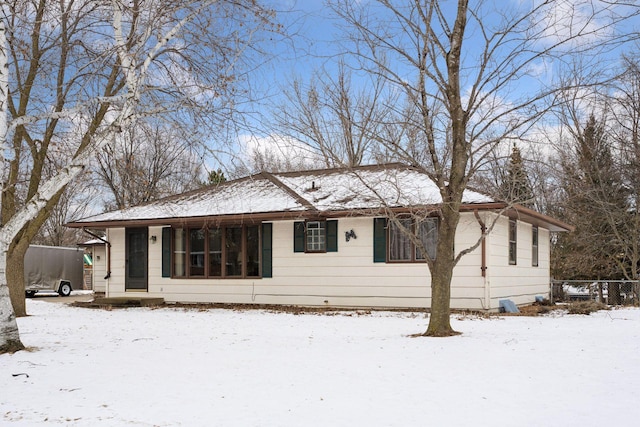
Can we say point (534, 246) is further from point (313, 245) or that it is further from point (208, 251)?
point (208, 251)

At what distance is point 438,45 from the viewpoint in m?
10.1

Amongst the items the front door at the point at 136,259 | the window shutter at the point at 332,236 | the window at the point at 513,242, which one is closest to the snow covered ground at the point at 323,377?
the window shutter at the point at 332,236

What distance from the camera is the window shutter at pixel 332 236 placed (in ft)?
52.8

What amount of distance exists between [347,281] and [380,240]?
138cm

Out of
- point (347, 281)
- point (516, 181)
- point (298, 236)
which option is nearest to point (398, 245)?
point (347, 281)

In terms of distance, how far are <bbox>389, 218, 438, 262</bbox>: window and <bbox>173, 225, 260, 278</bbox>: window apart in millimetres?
3844

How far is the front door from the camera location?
18.6 meters

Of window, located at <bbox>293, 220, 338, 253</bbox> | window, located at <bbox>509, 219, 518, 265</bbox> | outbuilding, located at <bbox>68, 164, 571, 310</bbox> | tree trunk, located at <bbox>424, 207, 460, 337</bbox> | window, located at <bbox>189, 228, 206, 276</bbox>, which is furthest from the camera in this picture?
window, located at <bbox>189, 228, 206, 276</bbox>

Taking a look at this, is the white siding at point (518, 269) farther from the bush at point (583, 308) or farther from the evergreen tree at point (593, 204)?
the evergreen tree at point (593, 204)

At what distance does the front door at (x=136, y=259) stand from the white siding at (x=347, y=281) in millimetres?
1243

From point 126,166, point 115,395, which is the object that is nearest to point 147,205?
point 126,166

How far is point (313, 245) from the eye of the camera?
54.0 ft

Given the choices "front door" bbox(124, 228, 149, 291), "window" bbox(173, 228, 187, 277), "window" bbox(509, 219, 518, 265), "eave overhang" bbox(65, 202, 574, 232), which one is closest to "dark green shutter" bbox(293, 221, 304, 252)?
"eave overhang" bbox(65, 202, 574, 232)

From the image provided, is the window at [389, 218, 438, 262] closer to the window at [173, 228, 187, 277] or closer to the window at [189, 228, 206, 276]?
the window at [189, 228, 206, 276]
